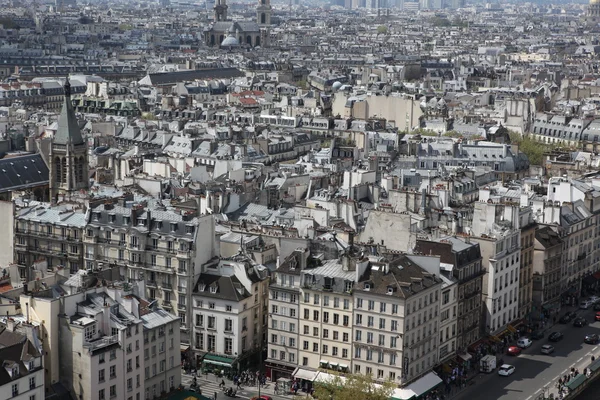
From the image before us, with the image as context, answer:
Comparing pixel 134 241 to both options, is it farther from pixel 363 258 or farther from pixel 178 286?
pixel 363 258

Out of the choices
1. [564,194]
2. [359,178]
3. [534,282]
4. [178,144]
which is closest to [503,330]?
[534,282]

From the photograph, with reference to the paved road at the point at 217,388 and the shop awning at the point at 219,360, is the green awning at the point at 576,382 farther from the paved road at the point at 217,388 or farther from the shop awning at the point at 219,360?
the shop awning at the point at 219,360

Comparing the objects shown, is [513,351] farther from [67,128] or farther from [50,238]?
[67,128]

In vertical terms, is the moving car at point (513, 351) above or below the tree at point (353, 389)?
below

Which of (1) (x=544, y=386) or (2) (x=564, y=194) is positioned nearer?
(1) (x=544, y=386)

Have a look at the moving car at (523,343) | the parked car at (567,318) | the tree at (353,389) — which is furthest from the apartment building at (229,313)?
the parked car at (567,318)

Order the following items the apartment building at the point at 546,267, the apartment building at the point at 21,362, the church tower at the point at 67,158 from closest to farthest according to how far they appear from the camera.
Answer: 1. the apartment building at the point at 21,362
2. the apartment building at the point at 546,267
3. the church tower at the point at 67,158
